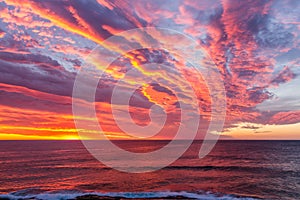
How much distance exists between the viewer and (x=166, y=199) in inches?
964

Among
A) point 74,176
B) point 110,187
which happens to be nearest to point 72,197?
point 110,187

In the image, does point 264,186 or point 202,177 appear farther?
point 202,177

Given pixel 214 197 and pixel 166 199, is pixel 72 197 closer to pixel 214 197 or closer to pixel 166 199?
pixel 166 199

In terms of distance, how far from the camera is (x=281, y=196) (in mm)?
27359

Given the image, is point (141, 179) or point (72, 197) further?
point (141, 179)

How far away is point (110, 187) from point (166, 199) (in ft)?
32.8

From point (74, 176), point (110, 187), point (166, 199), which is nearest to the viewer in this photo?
point (166, 199)

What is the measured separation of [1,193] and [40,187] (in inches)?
198

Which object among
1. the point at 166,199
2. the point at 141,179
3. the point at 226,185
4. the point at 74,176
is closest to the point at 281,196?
the point at 226,185

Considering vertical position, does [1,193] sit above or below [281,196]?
above

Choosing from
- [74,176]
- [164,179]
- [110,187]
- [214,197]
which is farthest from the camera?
[74,176]

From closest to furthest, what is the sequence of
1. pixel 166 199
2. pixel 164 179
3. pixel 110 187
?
pixel 166 199, pixel 110 187, pixel 164 179

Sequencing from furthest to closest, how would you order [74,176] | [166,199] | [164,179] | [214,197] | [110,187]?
[74,176]
[164,179]
[110,187]
[214,197]
[166,199]

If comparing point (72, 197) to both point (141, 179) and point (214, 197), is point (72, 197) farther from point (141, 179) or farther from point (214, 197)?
point (214, 197)
